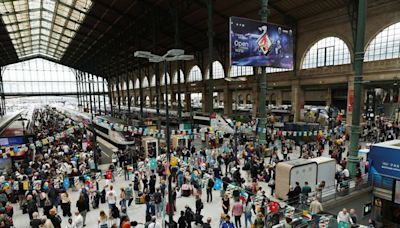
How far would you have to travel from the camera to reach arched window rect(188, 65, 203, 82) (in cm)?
4645

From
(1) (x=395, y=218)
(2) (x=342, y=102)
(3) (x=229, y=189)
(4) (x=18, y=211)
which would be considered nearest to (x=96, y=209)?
(4) (x=18, y=211)

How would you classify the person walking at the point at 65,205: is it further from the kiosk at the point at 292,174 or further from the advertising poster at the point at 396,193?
the advertising poster at the point at 396,193

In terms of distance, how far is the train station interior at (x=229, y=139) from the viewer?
977 cm

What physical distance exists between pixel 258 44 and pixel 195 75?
33180mm

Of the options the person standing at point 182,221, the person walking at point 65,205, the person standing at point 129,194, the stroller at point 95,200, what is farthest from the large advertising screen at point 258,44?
the person walking at point 65,205

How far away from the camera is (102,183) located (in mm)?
14945

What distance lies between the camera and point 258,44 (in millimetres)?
15273

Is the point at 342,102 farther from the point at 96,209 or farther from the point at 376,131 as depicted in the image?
the point at 96,209

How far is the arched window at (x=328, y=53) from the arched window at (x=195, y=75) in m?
21.3

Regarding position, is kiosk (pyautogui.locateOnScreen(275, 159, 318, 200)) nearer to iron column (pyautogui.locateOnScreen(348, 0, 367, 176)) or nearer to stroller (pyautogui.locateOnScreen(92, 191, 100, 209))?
iron column (pyautogui.locateOnScreen(348, 0, 367, 176))

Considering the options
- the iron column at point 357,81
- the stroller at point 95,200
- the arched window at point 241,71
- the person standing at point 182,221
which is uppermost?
the arched window at point 241,71

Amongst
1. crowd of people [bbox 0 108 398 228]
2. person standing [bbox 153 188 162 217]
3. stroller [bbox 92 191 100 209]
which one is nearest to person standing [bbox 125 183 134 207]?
crowd of people [bbox 0 108 398 228]

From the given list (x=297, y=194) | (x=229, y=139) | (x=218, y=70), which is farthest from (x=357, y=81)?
(x=218, y=70)

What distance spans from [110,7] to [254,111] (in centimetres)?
2311
